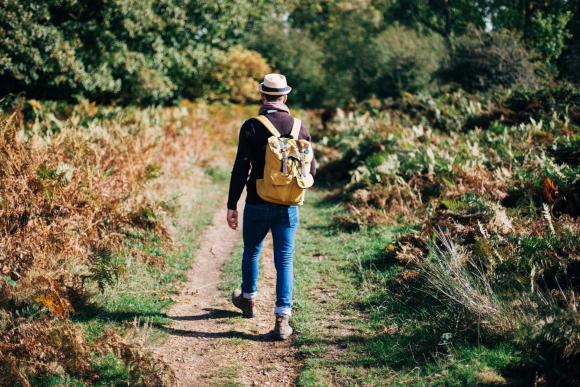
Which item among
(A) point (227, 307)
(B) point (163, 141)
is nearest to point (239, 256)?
(A) point (227, 307)

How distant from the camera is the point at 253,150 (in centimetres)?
524

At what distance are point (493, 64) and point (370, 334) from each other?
14.0 metres

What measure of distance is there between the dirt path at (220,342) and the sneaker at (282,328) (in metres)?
0.07

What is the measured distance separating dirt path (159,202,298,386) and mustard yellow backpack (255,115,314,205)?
4.23ft

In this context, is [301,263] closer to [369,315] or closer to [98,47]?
[369,315]

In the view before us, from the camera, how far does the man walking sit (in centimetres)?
520

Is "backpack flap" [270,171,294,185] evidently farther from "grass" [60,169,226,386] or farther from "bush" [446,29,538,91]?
"bush" [446,29,538,91]

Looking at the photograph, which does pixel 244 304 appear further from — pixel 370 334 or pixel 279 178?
pixel 279 178

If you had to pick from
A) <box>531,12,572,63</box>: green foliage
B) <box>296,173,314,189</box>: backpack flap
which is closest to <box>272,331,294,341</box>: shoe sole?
<box>296,173,314,189</box>: backpack flap

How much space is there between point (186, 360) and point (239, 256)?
3.22 meters

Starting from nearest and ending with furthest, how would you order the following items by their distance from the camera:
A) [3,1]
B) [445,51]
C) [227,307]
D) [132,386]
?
[132,386], [227,307], [3,1], [445,51]

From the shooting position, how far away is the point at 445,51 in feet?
69.1

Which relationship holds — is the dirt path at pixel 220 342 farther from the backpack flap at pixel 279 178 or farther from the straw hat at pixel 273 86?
the straw hat at pixel 273 86

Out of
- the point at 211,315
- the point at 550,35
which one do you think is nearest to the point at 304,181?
the point at 211,315
